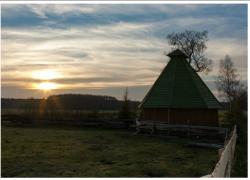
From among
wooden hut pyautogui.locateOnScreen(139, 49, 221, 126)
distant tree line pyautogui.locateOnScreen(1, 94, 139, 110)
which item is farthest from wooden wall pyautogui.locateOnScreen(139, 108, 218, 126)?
distant tree line pyautogui.locateOnScreen(1, 94, 139, 110)

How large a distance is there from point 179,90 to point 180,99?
36.8 inches

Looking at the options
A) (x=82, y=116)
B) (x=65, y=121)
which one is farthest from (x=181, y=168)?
(x=82, y=116)

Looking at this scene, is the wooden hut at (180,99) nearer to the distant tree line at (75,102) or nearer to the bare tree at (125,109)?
the bare tree at (125,109)

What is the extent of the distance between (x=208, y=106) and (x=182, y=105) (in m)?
1.89

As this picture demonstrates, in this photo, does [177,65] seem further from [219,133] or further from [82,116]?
[82,116]

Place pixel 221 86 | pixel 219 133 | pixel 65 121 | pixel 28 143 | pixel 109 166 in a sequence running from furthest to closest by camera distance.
→ pixel 221 86 < pixel 65 121 < pixel 219 133 < pixel 28 143 < pixel 109 166

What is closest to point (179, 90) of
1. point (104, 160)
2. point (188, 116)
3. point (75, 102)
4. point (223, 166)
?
point (188, 116)

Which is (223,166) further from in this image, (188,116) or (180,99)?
(180,99)

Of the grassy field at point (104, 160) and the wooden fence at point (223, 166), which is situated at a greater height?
the wooden fence at point (223, 166)

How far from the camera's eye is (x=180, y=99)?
2830cm

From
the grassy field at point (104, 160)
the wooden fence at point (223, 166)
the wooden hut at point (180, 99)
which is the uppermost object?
the wooden hut at point (180, 99)

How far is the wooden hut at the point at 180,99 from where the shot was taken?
2784 cm

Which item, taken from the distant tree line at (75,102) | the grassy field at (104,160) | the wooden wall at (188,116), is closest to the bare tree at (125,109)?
the wooden wall at (188,116)

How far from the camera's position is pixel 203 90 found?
29.6 metres
